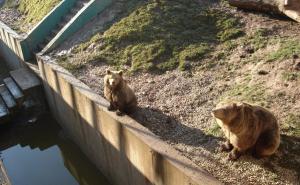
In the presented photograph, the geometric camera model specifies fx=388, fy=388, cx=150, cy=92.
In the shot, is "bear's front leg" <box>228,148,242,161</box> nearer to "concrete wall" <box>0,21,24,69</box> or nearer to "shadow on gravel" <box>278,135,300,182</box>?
"shadow on gravel" <box>278,135,300,182</box>

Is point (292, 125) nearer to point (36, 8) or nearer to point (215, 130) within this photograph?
point (215, 130)

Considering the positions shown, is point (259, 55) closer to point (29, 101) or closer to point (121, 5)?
point (121, 5)

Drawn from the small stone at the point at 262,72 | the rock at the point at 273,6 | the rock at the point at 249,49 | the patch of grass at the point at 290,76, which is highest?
the rock at the point at 273,6

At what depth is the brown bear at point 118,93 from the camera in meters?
7.48

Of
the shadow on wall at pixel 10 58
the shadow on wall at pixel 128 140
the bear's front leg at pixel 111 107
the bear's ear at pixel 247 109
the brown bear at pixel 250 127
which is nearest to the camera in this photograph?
the brown bear at pixel 250 127

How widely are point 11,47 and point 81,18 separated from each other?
364cm

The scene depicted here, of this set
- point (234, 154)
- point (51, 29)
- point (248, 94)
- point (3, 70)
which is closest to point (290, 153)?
point (234, 154)

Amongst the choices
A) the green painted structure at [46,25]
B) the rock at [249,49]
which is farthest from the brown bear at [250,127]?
the green painted structure at [46,25]

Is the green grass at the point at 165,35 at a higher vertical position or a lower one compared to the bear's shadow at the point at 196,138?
higher

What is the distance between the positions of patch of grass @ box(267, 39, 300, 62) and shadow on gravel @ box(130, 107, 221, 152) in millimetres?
2578

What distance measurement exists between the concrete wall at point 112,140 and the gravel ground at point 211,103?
1.18ft

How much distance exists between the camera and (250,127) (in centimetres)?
565

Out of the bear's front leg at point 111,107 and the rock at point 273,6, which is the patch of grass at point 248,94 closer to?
the bear's front leg at point 111,107

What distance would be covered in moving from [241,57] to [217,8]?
107 inches
